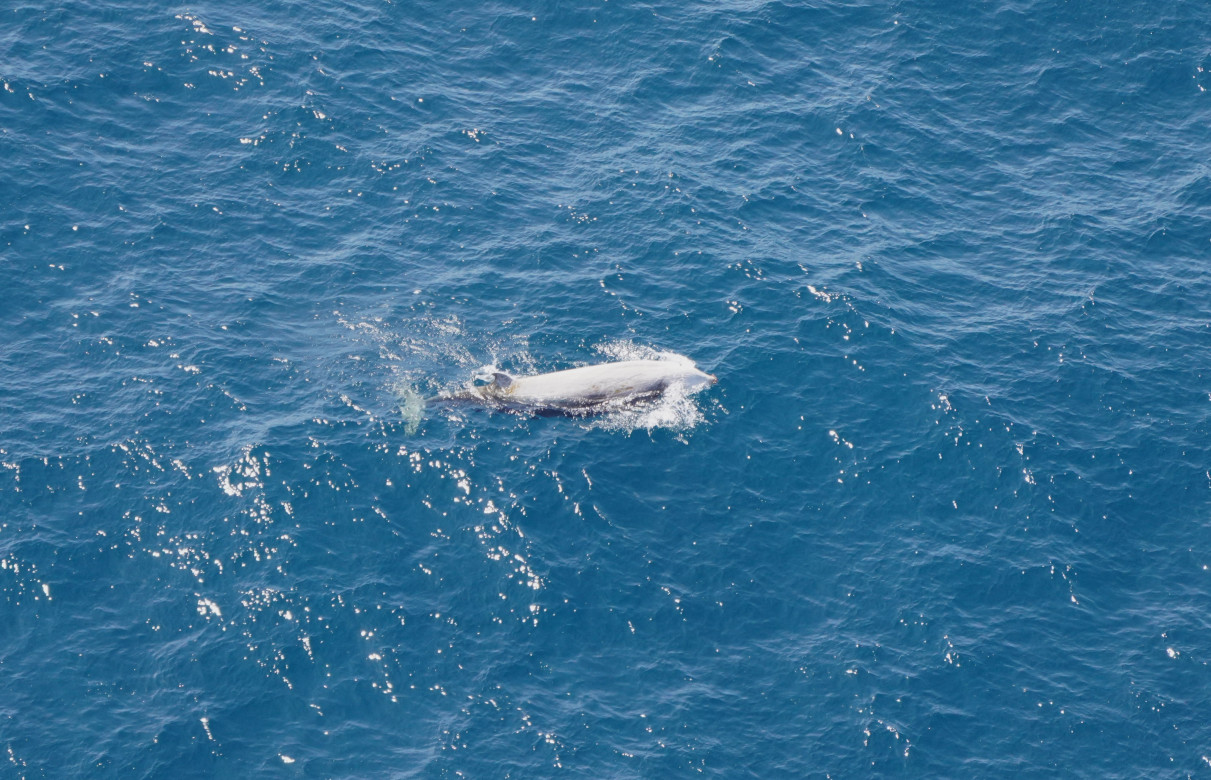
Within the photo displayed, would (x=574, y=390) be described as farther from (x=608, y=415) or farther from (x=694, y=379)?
(x=694, y=379)

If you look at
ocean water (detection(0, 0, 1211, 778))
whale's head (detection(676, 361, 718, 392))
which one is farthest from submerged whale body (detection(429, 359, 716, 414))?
ocean water (detection(0, 0, 1211, 778))

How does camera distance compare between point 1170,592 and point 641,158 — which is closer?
point 1170,592

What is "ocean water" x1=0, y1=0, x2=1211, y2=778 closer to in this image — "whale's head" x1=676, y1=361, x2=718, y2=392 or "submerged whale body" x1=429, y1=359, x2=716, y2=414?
"whale's head" x1=676, y1=361, x2=718, y2=392

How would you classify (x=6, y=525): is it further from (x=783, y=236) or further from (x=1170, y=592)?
(x=1170, y=592)

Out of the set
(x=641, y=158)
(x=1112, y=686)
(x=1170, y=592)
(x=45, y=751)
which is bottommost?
(x=45, y=751)


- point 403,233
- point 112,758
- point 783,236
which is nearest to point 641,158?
point 783,236

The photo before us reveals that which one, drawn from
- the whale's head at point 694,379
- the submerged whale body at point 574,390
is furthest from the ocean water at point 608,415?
the submerged whale body at point 574,390

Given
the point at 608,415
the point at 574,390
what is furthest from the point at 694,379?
the point at 574,390
